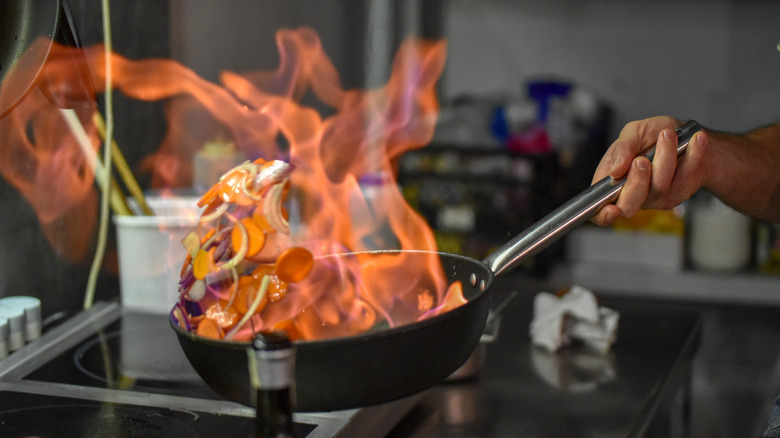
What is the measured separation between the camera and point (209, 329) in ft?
2.44

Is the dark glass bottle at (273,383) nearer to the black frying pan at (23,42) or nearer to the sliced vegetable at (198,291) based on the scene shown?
the sliced vegetable at (198,291)

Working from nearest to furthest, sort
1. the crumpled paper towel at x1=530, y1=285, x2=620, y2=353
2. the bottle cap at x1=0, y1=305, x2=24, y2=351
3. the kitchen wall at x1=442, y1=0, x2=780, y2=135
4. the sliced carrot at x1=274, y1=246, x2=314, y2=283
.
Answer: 1. the sliced carrot at x1=274, y1=246, x2=314, y2=283
2. the bottle cap at x1=0, y1=305, x2=24, y2=351
3. the crumpled paper towel at x1=530, y1=285, x2=620, y2=353
4. the kitchen wall at x1=442, y1=0, x2=780, y2=135

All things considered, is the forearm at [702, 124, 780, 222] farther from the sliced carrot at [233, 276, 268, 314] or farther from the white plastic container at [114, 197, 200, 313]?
the white plastic container at [114, 197, 200, 313]

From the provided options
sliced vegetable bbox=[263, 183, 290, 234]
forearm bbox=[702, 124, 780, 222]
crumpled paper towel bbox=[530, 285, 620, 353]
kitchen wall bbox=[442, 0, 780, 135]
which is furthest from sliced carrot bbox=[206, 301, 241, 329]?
kitchen wall bbox=[442, 0, 780, 135]

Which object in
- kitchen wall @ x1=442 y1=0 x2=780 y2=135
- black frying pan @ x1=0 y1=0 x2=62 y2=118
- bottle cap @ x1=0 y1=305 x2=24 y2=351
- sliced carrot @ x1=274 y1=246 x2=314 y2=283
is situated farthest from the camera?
kitchen wall @ x1=442 y1=0 x2=780 y2=135

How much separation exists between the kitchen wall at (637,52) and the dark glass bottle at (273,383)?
7.30 ft

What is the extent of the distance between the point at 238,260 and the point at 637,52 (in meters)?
2.08

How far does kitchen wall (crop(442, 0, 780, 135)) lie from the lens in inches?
93.7

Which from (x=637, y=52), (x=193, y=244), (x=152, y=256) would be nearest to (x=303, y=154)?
(x=152, y=256)

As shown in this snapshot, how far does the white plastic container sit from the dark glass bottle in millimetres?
657

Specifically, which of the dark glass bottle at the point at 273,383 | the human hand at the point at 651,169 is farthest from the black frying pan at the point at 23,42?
the human hand at the point at 651,169

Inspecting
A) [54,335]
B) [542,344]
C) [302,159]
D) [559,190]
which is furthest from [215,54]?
[559,190]

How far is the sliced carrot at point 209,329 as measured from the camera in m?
0.74

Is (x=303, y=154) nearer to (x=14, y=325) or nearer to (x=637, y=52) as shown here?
(x=14, y=325)
